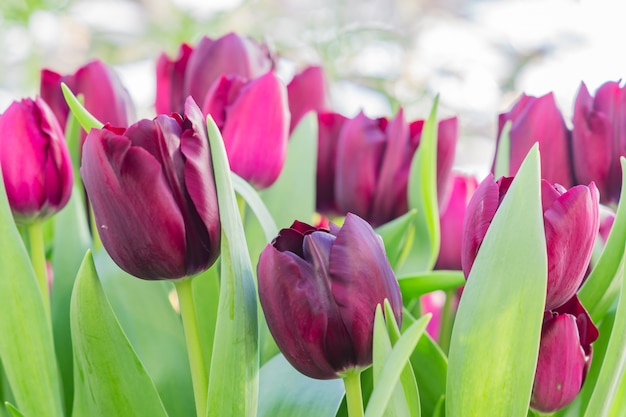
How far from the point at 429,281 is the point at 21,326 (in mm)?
163

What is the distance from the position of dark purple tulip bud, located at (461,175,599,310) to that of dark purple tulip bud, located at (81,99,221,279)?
0.08m

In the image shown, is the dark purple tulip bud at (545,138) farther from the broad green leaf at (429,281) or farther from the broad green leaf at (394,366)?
the broad green leaf at (394,366)

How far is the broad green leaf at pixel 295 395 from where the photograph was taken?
0.92ft

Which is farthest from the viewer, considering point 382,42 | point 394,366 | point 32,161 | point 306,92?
point 382,42

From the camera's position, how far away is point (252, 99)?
34cm

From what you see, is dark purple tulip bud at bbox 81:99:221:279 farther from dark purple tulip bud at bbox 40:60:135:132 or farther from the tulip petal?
dark purple tulip bud at bbox 40:60:135:132

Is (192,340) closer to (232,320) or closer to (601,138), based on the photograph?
(232,320)

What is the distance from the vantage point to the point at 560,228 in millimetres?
245

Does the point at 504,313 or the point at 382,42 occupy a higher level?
the point at 382,42

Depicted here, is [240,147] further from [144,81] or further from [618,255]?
[144,81]

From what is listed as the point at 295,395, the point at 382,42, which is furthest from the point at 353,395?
the point at 382,42

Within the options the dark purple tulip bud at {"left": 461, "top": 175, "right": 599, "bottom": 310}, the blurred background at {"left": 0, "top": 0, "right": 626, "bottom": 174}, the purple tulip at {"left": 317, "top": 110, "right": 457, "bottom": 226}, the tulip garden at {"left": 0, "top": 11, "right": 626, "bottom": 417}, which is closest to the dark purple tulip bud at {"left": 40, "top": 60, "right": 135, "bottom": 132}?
the tulip garden at {"left": 0, "top": 11, "right": 626, "bottom": 417}

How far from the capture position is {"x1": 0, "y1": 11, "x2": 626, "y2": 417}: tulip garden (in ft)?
0.78

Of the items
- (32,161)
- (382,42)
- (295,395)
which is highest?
(382,42)
